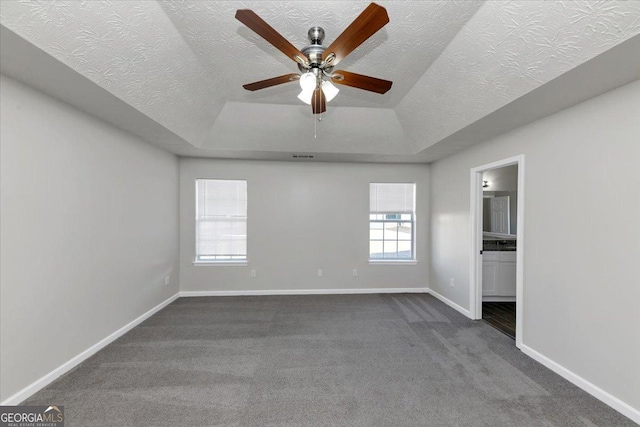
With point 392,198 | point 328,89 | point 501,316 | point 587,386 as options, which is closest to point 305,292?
point 392,198

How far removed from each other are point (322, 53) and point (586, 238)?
8.50 ft

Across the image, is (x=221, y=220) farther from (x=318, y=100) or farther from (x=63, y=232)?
(x=318, y=100)

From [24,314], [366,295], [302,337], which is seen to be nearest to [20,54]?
[24,314]

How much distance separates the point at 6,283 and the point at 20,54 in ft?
5.17

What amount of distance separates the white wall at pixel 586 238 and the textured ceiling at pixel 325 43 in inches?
25.4

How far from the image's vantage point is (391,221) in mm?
4984

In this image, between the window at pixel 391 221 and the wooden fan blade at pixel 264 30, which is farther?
the window at pixel 391 221

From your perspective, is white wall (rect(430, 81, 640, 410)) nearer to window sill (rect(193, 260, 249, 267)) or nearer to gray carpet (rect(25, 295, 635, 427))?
gray carpet (rect(25, 295, 635, 427))

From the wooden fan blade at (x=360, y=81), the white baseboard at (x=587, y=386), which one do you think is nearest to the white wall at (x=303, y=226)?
the white baseboard at (x=587, y=386)

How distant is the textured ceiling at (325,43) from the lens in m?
1.59

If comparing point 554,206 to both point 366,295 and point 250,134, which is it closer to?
point 366,295

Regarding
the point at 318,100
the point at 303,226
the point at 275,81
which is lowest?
the point at 303,226

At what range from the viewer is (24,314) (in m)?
2.05

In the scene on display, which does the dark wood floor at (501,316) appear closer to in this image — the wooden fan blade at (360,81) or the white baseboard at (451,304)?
the white baseboard at (451,304)
